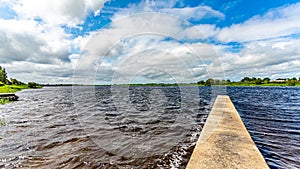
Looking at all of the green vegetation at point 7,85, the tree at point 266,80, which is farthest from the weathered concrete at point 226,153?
the tree at point 266,80

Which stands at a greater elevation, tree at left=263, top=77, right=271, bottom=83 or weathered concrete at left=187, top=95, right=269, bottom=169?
tree at left=263, top=77, right=271, bottom=83

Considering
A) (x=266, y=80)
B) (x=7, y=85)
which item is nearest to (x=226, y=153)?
(x=7, y=85)

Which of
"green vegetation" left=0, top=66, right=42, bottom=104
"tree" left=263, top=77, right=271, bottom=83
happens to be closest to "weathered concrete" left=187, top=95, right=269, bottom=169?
"green vegetation" left=0, top=66, right=42, bottom=104

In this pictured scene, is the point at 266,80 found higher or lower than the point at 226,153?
higher

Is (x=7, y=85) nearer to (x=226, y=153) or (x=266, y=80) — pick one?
(x=226, y=153)

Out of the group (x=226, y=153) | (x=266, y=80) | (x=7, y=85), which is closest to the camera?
(x=226, y=153)

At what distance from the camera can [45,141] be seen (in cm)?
845

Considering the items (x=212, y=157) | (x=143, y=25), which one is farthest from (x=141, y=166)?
(x=143, y=25)

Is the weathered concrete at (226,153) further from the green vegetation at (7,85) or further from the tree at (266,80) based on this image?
the tree at (266,80)

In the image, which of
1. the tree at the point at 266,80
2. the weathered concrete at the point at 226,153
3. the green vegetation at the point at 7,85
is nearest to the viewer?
the weathered concrete at the point at 226,153

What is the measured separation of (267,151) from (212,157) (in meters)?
3.20

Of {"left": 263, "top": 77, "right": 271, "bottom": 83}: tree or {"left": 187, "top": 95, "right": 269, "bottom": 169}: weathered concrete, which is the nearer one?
{"left": 187, "top": 95, "right": 269, "bottom": 169}: weathered concrete

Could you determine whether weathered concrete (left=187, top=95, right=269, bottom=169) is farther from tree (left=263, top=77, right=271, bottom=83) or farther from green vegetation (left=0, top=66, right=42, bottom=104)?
tree (left=263, top=77, right=271, bottom=83)

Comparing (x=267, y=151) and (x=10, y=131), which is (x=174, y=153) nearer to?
(x=267, y=151)
